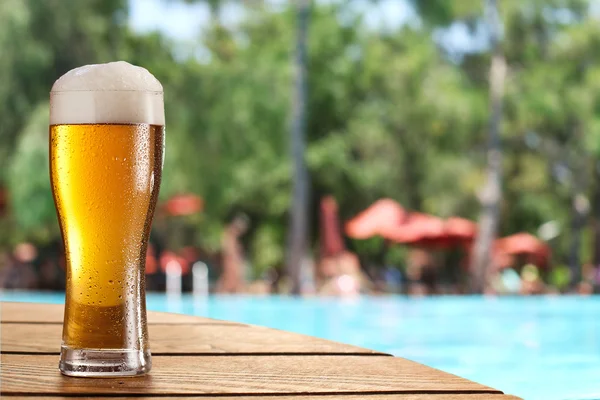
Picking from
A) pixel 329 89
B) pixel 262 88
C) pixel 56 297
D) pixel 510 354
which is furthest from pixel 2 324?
pixel 329 89

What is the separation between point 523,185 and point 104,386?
19332mm

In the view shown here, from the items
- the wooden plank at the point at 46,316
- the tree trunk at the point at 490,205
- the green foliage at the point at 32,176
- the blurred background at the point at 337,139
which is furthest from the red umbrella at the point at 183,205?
the wooden plank at the point at 46,316

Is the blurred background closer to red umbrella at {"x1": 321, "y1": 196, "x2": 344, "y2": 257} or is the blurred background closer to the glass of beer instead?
red umbrella at {"x1": 321, "y1": 196, "x2": 344, "y2": 257}

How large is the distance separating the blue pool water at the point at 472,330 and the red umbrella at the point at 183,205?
2.77m

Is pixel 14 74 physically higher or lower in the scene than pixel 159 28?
lower

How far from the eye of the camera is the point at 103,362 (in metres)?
0.94

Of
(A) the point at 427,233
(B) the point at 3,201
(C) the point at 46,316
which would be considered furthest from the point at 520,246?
(C) the point at 46,316

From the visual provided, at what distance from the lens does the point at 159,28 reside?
15.0 meters

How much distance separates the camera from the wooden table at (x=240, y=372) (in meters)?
0.83

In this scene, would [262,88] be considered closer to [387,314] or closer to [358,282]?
[358,282]

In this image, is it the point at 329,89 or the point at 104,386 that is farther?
the point at 329,89

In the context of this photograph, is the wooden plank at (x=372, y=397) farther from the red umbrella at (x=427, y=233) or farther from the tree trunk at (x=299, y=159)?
the red umbrella at (x=427, y=233)

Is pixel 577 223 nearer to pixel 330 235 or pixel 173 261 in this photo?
pixel 330 235

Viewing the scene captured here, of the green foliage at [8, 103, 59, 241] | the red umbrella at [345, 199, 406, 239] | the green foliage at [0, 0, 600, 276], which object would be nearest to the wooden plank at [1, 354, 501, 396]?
the green foliage at [8, 103, 59, 241]
